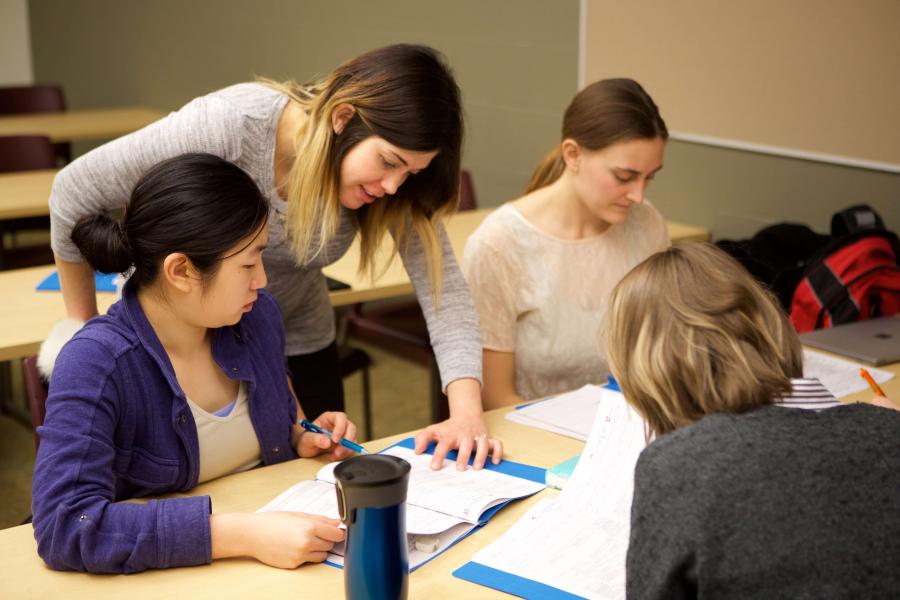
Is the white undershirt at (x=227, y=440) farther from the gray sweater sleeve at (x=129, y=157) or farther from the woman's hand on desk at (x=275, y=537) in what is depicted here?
the gray sweater sleeve at (x=129, y=157)

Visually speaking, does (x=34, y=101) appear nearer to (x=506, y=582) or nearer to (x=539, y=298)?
(x=539, y=298)

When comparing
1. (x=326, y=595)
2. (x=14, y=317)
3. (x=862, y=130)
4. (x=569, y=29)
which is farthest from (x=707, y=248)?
(x=569, y=29)

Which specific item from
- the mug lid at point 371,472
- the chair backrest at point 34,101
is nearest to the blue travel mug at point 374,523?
the mug lid at point 371,472

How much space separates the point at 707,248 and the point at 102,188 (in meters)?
0.99

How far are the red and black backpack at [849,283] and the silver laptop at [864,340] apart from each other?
0.07 m

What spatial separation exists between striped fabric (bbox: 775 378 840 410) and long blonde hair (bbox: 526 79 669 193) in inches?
44.3

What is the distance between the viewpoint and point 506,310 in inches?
85.7

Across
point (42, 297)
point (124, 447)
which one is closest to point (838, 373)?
point (124, 447)

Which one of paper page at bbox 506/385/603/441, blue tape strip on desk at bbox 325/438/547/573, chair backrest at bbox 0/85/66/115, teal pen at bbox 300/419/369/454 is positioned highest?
chair backrest at bbox 0/85/66/115

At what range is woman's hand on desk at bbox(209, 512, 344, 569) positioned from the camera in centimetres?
127

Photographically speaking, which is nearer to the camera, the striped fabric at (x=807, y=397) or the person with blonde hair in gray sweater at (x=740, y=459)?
the person with blonde hair in gray sweater at (x=740, y=459)

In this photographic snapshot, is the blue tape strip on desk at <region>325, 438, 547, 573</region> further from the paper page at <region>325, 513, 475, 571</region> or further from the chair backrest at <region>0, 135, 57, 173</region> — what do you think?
the chair backrest at <region>0, 135, 57, 173</region>

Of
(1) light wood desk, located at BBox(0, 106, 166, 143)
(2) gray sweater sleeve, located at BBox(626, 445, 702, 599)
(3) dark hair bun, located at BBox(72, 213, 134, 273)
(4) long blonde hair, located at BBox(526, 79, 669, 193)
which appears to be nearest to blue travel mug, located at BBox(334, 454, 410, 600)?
(2) gray sweater sleeve, located at BBox(626, 445, 702, 599)

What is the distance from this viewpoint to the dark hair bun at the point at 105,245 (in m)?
1.42
